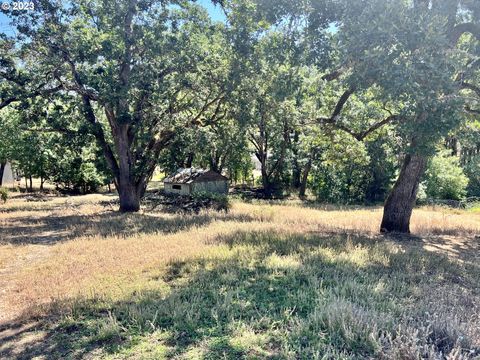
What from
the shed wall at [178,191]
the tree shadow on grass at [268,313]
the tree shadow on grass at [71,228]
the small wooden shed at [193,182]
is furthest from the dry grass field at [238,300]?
the small wooden shed at [193,182]

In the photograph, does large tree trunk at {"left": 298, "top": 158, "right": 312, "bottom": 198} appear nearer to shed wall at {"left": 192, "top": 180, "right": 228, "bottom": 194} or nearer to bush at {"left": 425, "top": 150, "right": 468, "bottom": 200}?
shed wall at {"left": 192, "top": 180, "right": 228, "bottom": 194}

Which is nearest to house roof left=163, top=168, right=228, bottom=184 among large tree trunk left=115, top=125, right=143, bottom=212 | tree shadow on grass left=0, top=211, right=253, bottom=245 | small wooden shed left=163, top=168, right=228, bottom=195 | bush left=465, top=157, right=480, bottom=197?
small wooden shed left=163, top=168, right=228, bottom=195

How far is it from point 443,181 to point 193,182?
61.8 ft

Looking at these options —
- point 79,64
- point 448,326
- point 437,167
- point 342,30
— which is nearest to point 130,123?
point 79,64

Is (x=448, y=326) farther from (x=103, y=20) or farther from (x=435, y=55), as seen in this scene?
(x=103, y=20)

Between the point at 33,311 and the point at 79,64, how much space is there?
1126 cm

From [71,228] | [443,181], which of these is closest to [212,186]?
[71,228]

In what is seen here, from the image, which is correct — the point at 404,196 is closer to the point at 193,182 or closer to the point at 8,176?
the point at 193,182

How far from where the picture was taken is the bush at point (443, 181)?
26047mm

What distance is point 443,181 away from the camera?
85.4ft

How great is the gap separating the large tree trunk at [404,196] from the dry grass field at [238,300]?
6.83 feet

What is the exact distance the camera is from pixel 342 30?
7520 mm

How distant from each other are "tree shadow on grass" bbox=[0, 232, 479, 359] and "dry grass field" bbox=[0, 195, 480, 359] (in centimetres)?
2

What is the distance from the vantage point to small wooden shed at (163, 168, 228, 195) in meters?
26.1
